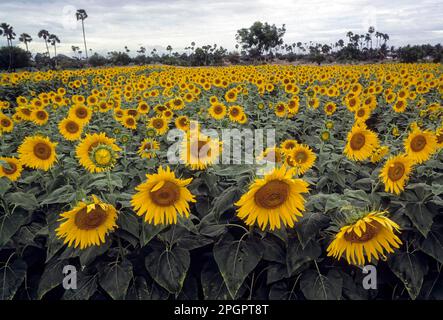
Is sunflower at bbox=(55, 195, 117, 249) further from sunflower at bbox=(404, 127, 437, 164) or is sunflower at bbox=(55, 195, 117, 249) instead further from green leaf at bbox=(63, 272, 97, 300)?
sunflower at bbox=(404, 127, 437, 164)

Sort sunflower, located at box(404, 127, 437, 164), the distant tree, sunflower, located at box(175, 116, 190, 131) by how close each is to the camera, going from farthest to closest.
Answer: the distant tree
sunflower, located at box(175, 116, 190, 131)
sunflower, located at box(404, 127, 437, 164)

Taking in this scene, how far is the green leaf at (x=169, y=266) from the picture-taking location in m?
2.45

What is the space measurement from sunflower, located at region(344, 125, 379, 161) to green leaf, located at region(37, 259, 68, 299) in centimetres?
329

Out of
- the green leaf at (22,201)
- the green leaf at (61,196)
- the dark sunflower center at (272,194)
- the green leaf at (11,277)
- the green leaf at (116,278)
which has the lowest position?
the green leaf at (11,277)

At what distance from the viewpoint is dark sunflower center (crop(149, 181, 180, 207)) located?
7.60 feet

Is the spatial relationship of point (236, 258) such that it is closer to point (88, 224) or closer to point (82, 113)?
point (88, 224)

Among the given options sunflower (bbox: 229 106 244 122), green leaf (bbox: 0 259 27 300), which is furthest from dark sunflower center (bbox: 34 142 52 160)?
sunflower (bbox: 229 106 244 122)

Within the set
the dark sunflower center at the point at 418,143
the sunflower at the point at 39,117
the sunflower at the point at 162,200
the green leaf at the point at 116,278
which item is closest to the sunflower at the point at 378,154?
the dark sunflower center at the point at 418,143

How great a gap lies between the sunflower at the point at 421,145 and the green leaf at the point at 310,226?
200cm

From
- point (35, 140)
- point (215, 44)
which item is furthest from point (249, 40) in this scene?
point (35, 140)

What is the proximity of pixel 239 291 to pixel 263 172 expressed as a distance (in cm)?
98

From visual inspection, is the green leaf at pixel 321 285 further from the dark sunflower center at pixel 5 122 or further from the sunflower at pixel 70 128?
the dark sunflower center at pixel 5 122

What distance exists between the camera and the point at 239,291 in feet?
8.39

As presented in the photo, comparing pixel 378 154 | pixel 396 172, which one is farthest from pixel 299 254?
pixel 378 154
